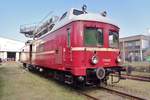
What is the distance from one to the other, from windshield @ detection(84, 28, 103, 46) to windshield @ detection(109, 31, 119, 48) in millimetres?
727

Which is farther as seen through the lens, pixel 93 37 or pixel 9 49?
pixel 9 49

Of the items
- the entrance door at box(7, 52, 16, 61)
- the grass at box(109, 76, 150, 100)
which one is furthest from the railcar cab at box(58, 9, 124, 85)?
the entrance door at box(7, 52, 16, 61)

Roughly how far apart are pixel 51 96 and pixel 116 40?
425cm

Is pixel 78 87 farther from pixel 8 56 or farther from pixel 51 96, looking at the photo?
pixel 8 56

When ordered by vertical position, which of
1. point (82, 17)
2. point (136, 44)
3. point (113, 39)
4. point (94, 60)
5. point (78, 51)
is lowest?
point (94, 60)

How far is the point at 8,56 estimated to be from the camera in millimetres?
70375

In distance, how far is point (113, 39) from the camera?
11672 millimetres

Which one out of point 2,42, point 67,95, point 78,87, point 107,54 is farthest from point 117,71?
point 2,42

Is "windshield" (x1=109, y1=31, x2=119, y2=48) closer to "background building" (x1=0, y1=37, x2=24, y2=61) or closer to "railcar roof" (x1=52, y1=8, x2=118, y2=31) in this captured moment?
"railcar roof" (x1=52, y1=8, x2=118, y2=31)

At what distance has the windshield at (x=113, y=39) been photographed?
37.5 feet

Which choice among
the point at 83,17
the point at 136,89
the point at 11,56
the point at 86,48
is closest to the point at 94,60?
the point at 86,48

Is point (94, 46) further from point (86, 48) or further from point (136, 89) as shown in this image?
point (136, 89)

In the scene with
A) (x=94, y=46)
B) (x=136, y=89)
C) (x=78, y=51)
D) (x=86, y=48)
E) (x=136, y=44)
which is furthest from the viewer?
(x=136, y=44)

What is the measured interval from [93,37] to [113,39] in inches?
57.9
